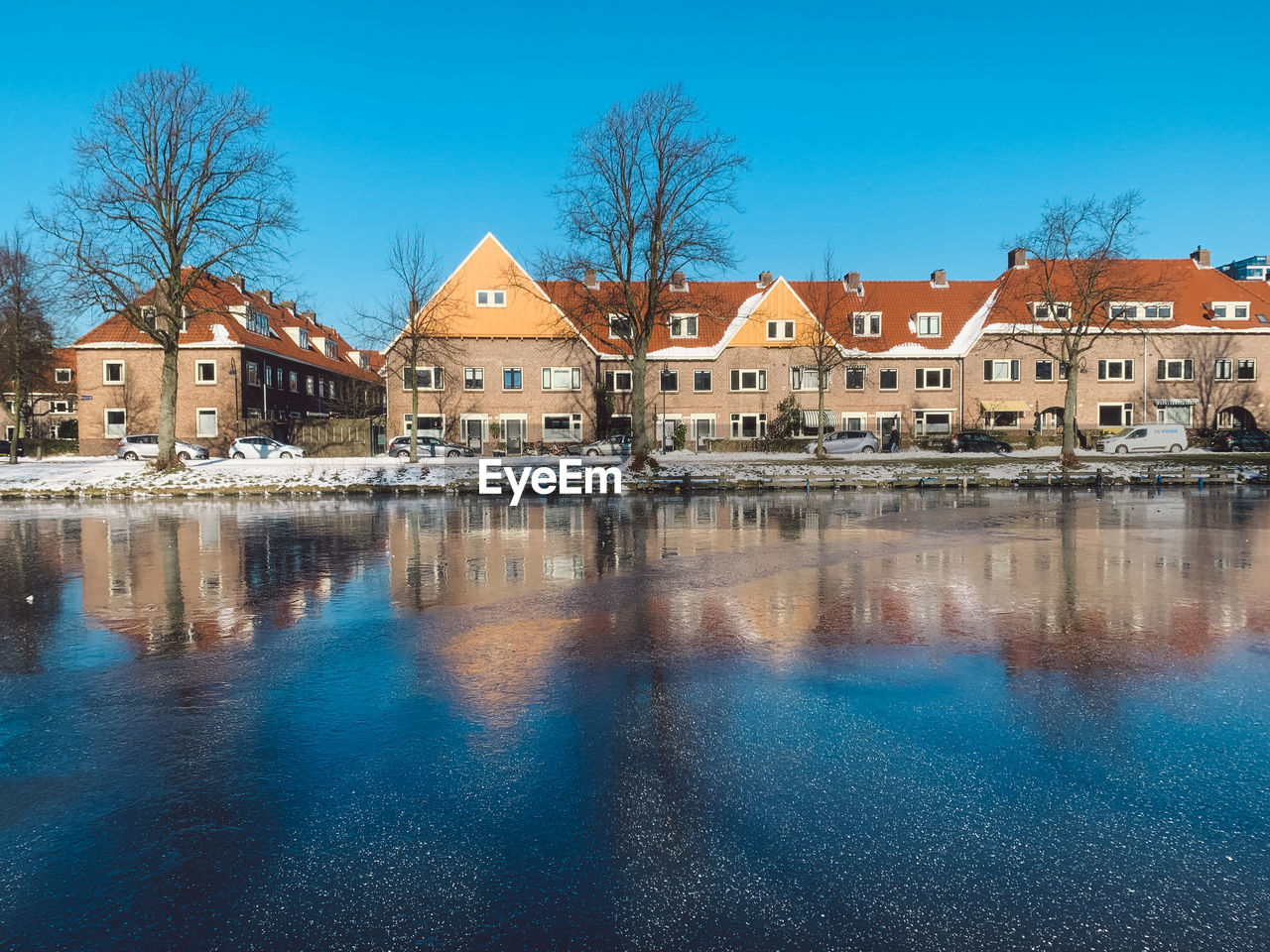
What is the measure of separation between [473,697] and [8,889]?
3177mm

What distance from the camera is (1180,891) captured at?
3.79 m

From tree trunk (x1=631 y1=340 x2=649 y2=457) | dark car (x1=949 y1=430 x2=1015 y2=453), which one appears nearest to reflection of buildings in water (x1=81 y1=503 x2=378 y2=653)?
tree trunk (x1=631 y1=340 x2=649 y2=457)

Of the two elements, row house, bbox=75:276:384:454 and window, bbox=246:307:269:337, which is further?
window, bbox=246:307:269:337

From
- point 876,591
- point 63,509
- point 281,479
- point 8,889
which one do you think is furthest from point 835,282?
point 8,889

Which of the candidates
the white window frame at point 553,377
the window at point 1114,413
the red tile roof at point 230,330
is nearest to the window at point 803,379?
the white window frame at point 553,377

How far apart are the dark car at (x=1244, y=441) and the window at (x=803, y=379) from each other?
24.0 metres

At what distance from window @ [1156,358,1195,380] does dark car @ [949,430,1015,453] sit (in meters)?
13.5

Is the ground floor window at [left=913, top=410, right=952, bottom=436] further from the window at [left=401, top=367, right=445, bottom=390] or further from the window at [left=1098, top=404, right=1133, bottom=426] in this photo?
Result: the window at [left=401, top=367, right=445, bottom=390]

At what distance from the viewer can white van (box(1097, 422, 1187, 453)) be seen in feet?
157

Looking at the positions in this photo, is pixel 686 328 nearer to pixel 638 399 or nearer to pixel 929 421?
pixel 929 421

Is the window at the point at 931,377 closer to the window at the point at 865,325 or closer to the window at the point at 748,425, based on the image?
the window at the point at 865,325

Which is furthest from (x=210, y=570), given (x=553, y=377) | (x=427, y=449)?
(x=553, y=377)

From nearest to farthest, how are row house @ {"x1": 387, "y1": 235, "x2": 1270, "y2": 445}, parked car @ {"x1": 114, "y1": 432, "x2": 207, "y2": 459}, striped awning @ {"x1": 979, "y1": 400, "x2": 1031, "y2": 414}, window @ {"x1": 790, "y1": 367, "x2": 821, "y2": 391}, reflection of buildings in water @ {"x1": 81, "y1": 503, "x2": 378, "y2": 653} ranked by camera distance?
reflection of buildings in water @ {"x1": 81, "y1": 503, "x2": 378, "y2": 653}, parked car @ {"x1": 114, "y1": 432, "x2": 207, "y2": 459}, row house @ {"x1": 387, "y1": 235, "x2": 1270, "y2": 445}, window @ {"x1": 790, "y1": 367, "x2": 821, "y2": 391}, striped awning @ {"x1": 979, "y1": 400, "x2": 1031, "y2": 414}

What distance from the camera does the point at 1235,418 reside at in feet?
188
